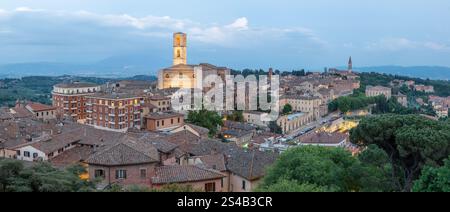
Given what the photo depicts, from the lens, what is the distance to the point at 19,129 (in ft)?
96.5

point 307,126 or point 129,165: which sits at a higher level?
point 129,165

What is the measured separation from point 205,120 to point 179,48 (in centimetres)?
3656

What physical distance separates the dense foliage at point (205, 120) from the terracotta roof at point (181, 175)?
72.4 ft

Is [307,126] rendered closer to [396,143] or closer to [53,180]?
[396,143]

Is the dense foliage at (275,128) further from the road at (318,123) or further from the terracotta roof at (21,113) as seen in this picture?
the terracotta roof at (21,113)

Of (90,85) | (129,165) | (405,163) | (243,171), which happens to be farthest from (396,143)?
(90,85)

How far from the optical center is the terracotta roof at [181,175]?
47.0 feet

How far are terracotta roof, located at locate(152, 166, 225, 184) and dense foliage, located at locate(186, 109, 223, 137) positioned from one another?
72.4 ft

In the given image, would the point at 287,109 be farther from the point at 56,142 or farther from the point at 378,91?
the point at 56,142

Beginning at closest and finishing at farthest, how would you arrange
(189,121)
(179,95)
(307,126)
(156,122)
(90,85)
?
(156,122), (189,121), (179,95), (90,85), (307,126)

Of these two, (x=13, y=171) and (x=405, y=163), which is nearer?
(x=13, y=171)

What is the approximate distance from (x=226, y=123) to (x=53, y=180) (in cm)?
3238

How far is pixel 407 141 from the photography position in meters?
14.4

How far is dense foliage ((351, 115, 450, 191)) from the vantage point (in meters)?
→ 14.0
